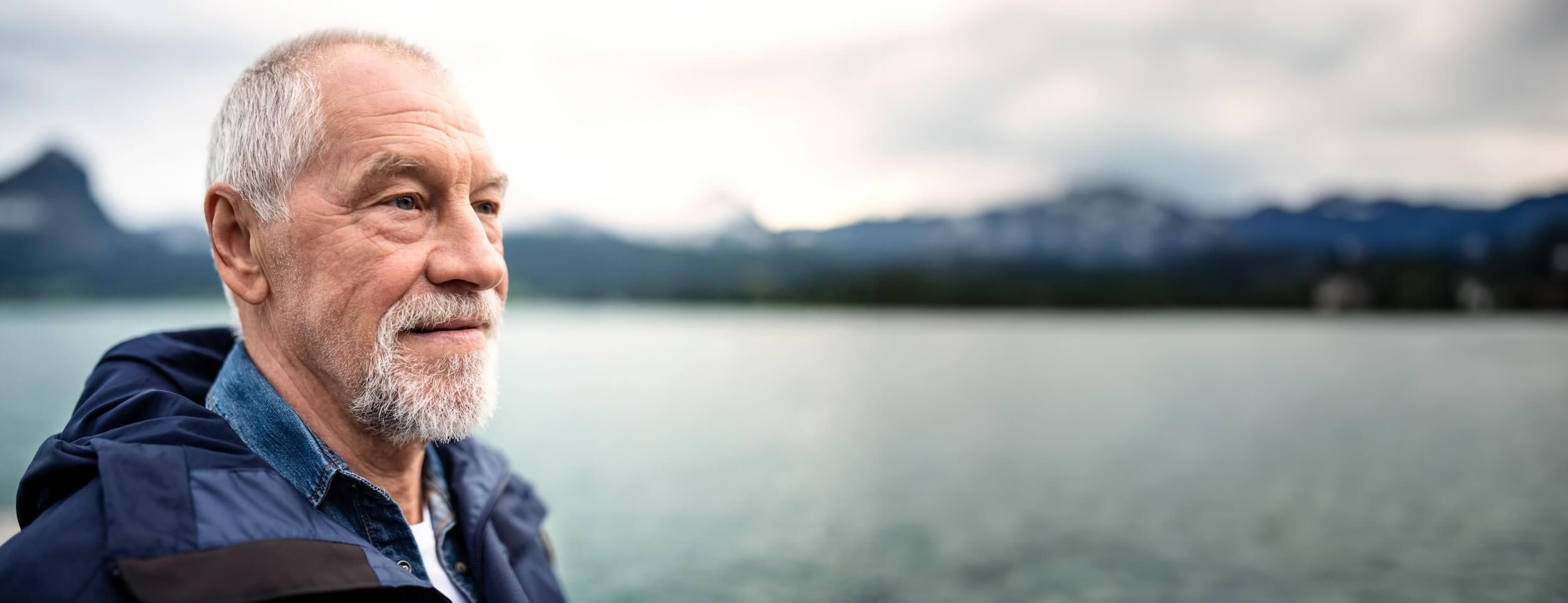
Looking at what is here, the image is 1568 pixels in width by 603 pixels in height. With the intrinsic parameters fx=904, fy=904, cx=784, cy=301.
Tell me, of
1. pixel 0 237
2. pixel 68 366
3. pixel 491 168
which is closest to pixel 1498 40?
pixel 491 168

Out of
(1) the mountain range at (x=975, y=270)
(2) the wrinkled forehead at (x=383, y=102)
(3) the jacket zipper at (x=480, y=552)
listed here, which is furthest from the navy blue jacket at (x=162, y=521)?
(1) the mountain range at (x=975, y=270)

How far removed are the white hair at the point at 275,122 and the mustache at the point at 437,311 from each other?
34 cm

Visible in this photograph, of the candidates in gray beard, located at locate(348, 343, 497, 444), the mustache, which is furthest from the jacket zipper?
the mustache

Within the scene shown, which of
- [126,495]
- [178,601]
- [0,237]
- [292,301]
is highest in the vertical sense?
[0,237]

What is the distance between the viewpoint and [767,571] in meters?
20.2

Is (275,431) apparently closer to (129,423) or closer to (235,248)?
(129,423)

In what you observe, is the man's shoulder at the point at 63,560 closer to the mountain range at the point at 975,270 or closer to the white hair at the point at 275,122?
the white hair at the point at 275,122

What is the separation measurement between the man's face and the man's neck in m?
0.04

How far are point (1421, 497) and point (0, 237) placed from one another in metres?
243

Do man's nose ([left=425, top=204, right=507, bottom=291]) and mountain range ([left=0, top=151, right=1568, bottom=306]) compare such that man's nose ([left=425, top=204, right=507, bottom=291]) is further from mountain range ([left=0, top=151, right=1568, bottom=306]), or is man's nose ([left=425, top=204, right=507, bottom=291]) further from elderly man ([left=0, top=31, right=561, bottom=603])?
mountain range ([left=0, top=151, right=1568, bottom=306])

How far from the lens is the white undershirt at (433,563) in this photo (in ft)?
7.80

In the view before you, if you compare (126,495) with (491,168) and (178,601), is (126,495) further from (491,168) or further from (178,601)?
(491,168)

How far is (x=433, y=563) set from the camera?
7.97ft

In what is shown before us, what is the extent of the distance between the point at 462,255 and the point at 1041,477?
31.6 m
